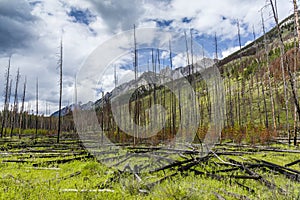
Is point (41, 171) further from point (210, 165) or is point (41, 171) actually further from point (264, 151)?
point (264, 151)

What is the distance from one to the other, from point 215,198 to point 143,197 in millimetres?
1507

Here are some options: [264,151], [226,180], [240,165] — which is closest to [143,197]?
[226,180]

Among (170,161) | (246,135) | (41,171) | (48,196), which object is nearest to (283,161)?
(170,161)

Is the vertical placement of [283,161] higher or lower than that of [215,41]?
lower

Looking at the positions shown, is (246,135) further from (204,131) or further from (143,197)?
(143,197)

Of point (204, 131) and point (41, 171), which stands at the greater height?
point (204, 131)

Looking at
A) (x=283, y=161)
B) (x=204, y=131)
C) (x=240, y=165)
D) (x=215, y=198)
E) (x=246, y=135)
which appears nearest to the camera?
(x=215, y=198)

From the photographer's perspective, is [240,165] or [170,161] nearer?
[240,165]

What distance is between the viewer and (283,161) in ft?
32.9

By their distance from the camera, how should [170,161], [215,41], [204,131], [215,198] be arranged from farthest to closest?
[215,41]
[204,131]
[170,161]
[215,198]

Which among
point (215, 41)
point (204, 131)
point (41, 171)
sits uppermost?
point (215, 41)

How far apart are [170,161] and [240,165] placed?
2.72 m

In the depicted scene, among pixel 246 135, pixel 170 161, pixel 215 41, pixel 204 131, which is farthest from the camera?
pixel 215 41

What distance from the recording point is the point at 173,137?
22.8m
